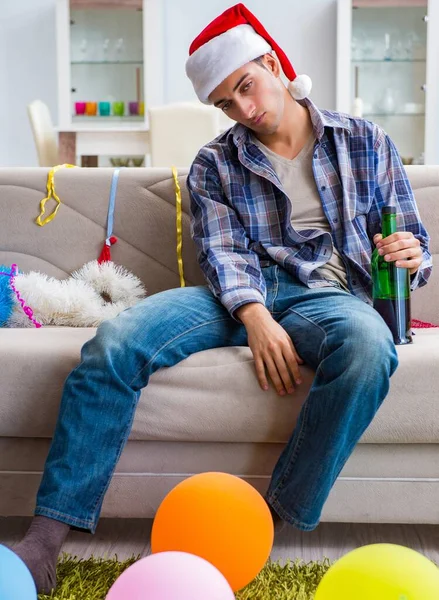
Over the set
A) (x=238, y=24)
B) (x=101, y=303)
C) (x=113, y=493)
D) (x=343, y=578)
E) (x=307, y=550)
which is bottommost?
(x=307, y=550)

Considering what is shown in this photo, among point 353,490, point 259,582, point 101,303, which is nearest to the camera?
point 259,582

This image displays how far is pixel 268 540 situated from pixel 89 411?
1.24 feet

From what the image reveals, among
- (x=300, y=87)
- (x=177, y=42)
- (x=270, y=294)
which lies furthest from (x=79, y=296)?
(x=177, y=42)

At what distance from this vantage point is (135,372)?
1.38m

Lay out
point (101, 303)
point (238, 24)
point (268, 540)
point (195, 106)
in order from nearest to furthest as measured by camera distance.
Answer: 1. point (268, 540)
2. point (238, 24)
3. point (101, 303)
4. point (195, 106)

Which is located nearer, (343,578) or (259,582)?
(343,578)

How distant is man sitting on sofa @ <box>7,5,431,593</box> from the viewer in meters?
1.29

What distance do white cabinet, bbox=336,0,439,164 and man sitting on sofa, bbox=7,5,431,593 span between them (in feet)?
11.9

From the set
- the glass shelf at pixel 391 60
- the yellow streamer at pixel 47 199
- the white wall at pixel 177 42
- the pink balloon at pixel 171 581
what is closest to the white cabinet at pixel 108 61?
the white wall at pixel 177 42

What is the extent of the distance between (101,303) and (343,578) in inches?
43.7

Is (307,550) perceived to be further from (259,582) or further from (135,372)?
(135,372)

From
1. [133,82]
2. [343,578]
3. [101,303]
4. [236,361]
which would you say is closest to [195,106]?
[133,82]

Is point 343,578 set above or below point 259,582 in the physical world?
above

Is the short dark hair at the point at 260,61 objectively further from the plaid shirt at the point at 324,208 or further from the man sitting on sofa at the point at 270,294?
the plaid shirt at the point at 324,208
